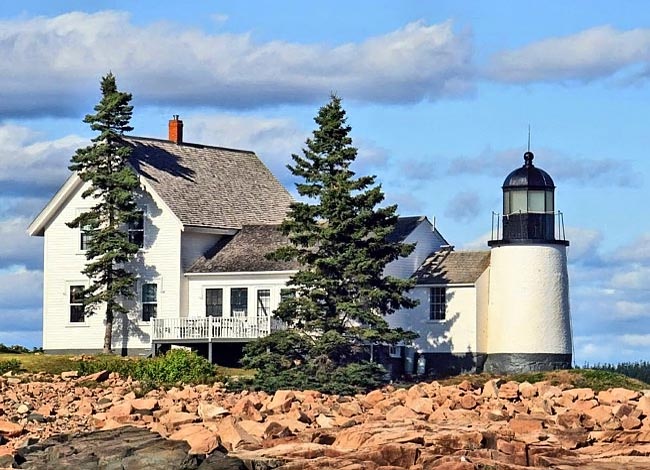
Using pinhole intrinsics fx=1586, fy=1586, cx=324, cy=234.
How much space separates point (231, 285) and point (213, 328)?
5.49ft

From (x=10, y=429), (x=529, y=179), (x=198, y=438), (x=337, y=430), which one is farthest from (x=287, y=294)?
(x=198, y=438)

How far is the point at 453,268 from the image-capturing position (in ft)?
146

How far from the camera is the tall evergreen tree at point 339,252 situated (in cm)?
4003

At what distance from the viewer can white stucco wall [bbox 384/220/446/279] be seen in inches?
1738

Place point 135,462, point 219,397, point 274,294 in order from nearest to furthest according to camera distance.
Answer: point 135,462
point 219,397
point 274,294

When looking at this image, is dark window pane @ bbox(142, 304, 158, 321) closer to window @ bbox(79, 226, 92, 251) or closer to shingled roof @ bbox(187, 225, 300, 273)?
shingled roof @ bbox(187, 225, 300, 273)

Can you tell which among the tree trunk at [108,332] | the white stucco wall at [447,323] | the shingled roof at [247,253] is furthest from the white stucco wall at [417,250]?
the tree trunk at [108,332]

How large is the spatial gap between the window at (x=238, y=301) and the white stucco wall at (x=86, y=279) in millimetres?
1775

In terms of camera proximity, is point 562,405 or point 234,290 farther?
point 234,290

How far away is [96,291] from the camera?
46.2 meters

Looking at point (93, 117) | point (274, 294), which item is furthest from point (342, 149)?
point (93, 117)

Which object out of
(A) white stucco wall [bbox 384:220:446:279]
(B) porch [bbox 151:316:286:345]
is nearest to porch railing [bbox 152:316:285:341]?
(B) porch [bbox 151:316:286:345]

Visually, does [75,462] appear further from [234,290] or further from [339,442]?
[234,290]

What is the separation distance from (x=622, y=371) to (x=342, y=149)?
36.7ft
